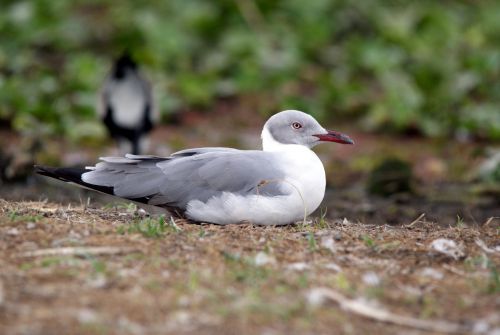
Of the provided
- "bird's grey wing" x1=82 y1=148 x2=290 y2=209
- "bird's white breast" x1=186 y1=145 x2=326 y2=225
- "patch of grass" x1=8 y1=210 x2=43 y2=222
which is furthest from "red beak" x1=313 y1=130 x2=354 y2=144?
"patch of grass" x1=8 y1=210 x2=43 y2=222

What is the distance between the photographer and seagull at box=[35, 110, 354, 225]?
5223 mm

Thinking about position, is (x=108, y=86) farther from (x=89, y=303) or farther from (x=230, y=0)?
(x=89, y=303)

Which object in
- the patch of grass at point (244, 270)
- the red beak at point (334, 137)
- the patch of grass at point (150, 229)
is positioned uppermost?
the red beak at point (334, 137)

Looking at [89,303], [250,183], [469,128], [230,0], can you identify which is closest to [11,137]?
[230,0]

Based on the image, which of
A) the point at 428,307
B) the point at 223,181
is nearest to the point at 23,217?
the point at 223,181

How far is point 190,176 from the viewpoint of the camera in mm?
5387

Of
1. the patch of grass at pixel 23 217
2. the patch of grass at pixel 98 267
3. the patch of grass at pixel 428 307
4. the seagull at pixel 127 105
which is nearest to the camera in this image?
the patch of grass at pixel 428 307

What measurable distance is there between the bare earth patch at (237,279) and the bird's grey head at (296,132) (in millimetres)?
744

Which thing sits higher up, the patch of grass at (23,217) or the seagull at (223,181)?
the seagull at (223,181)

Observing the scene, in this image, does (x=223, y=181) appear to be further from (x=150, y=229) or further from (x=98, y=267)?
(x=98, y=267)

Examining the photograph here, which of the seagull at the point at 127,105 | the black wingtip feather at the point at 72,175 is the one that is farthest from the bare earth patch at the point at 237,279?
the seagull at the point at 127,105

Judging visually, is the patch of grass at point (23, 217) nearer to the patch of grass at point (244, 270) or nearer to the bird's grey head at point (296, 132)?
the patch of grass at point (244, 270)

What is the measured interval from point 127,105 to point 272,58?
8.59 ft

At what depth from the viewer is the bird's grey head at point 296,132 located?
567 centimetres
